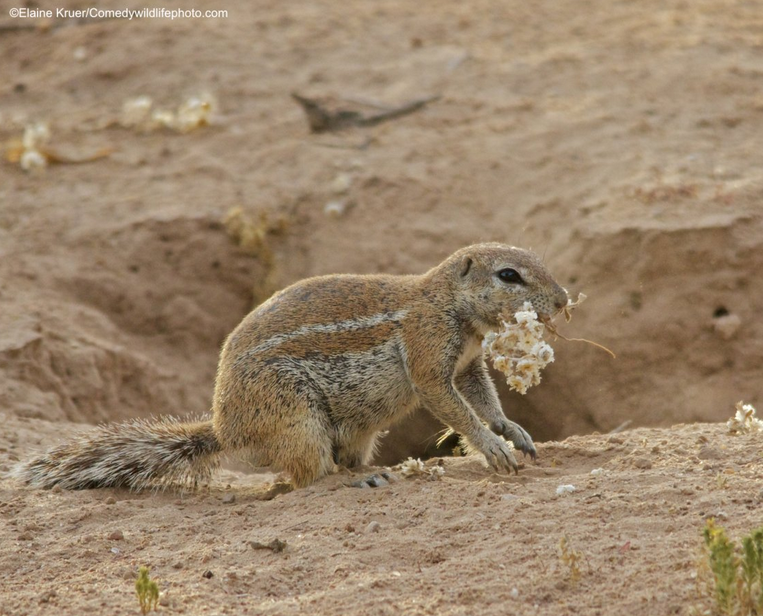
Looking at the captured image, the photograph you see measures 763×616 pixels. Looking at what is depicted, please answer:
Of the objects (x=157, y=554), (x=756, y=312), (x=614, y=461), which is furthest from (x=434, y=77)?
(x=157, y=554)

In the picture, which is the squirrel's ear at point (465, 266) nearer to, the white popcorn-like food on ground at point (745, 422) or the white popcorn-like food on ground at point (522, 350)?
the white popcorn-like food on ground at point (522, 350)

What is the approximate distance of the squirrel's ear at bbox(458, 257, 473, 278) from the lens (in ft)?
19.8

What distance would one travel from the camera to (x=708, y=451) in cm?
527

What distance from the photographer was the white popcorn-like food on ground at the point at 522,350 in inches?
216

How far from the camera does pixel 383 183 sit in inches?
361

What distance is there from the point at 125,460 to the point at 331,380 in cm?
131

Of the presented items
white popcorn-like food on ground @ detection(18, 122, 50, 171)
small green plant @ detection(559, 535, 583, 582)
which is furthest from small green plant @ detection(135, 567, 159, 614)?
white popcorn-like food on ground @ detection(18, 122, 50, 171)

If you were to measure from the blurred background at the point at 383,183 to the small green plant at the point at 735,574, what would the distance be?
152 inches

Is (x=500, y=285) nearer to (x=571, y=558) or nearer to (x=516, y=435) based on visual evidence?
(x=516, y=435)

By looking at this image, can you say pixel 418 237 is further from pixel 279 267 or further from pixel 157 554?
pixel 157 554

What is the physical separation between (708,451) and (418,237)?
3.96 meters

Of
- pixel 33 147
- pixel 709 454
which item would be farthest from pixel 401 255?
pixel 33 147

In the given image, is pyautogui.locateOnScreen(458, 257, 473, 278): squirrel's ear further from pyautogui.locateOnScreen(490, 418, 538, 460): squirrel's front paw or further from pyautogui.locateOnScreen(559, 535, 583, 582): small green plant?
pyautogui.locateOnScreen(559, 535, 583, 582): small green plant

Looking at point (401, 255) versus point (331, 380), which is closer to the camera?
point (331, 380)
